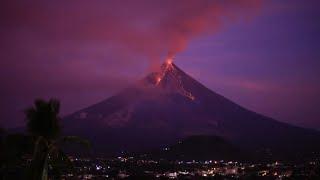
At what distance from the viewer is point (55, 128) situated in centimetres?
924

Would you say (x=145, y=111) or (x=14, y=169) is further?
(x=145, y=111)

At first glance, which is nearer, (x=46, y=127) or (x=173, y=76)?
(x=46, y=127)

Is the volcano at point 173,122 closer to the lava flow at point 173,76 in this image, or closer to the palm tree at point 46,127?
the lava flow at point 173,76

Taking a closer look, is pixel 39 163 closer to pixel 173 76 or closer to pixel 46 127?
pixel 46 127

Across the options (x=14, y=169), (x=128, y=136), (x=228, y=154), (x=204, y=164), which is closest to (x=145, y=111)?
(x=128, y=136)

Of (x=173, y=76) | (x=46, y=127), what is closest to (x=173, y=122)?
(x=173, y=76)

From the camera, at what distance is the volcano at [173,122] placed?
9756 cm

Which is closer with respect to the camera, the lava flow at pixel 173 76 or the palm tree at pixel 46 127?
the palm tree at pixel 46 127

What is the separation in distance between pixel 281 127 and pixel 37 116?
112550mm

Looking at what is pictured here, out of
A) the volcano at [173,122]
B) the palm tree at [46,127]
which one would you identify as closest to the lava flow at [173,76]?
the volcano at [173,122]

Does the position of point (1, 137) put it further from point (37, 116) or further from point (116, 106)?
point (116, 106)

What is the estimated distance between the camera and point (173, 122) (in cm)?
11550

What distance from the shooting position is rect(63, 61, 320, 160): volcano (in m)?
97.6

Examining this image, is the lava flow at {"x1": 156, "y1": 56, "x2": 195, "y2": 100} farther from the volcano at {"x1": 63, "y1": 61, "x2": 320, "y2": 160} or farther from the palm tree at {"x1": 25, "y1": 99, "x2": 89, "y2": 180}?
the palm tree at {"x1": 25, "y1": 99, "x2": 89, "y2": 180}
